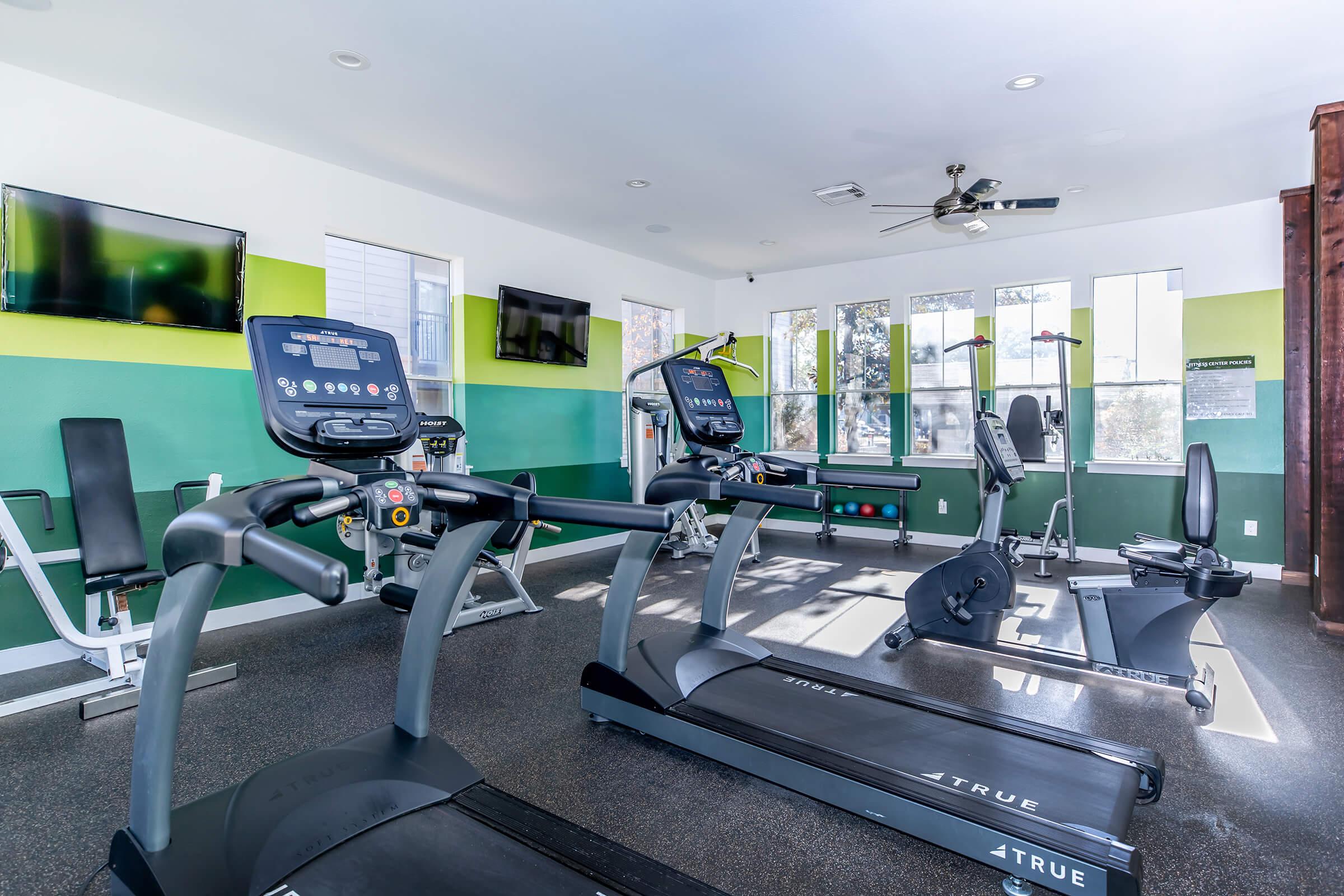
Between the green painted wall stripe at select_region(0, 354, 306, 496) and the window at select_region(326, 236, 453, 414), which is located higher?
the window at select_region(326, 236, 453, 414)

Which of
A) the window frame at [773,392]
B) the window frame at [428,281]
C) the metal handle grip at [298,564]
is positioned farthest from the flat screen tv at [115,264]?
the window frame at [773,392]

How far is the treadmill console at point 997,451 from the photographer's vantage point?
3.47 m

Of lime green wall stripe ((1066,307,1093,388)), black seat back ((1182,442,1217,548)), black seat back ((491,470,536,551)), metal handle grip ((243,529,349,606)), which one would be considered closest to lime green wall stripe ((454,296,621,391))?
black seat back ((491,470,536,551))

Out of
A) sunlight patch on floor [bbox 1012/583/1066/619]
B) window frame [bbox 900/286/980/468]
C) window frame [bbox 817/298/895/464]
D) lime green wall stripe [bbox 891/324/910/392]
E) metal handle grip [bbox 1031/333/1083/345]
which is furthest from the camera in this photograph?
window frame [bbox 817/298/895/464]

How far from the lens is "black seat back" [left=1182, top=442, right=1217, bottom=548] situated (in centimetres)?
276

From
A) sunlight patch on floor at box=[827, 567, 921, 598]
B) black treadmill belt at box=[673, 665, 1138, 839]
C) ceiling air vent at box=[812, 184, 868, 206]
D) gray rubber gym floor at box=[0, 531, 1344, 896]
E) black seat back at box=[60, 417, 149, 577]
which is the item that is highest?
ceiling air vent at box=[812, 184, 868, 206]

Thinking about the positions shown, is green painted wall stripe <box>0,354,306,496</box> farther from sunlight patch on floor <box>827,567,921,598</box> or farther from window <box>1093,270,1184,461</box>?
window <box>1093,270,1184,461</box>

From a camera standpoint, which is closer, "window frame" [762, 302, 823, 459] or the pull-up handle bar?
the pull-up handle bar

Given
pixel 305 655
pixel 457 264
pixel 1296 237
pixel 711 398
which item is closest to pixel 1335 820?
pixel 711 398

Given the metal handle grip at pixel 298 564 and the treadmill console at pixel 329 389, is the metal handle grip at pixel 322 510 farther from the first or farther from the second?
the treadmill console at pixel 329 389

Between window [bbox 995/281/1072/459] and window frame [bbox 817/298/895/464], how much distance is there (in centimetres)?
103

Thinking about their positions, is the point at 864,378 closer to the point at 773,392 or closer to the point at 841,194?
the point at 773,392

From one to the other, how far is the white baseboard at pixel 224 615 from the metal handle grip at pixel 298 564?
54.7 inches

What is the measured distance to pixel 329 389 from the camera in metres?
1.74
